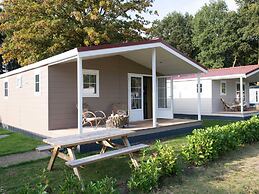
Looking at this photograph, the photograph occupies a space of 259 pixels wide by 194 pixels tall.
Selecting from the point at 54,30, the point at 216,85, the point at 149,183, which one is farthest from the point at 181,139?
the point at 54,30

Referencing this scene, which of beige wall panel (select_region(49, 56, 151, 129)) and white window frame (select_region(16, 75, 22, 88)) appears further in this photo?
white window frame (select_region(16, 75, 22, 88))

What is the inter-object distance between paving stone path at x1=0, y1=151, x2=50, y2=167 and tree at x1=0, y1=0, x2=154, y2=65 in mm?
9858

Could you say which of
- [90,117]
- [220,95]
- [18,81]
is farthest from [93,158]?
[220,95]

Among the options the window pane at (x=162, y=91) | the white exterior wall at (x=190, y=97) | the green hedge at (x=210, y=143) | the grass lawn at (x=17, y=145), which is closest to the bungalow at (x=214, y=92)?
the white exterior wall at (x=190, y=97)

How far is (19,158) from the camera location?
6.33 meters

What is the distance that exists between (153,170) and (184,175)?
0.97 m

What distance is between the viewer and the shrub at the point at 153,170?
4141 millimetres

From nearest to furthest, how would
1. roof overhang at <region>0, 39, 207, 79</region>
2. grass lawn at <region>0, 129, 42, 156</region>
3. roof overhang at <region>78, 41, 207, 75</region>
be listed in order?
grass lawn at <region>0, 129, 42, 156</region> < roof overhang at <region>0, 39, 207, 79</region> < roof overhang at <region>78, 41, 207, 75</region>

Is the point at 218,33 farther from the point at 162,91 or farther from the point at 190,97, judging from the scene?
the point at 162,91

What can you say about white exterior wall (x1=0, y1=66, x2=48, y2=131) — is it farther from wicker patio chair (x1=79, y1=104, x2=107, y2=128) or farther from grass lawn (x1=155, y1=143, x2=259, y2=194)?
grass lawn (x1=155, y1=143, x2=259, y2=194)

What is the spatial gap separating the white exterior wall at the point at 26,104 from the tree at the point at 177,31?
83.8 feet

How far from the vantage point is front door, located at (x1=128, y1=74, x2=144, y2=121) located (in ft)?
36.2

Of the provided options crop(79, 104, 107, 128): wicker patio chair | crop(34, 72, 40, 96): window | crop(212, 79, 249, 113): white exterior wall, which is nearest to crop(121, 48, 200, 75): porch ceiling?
crop(79, 104, 107, 128): wicker patio chair

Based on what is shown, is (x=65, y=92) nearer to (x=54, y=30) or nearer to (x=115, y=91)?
(x=115, y=91)
